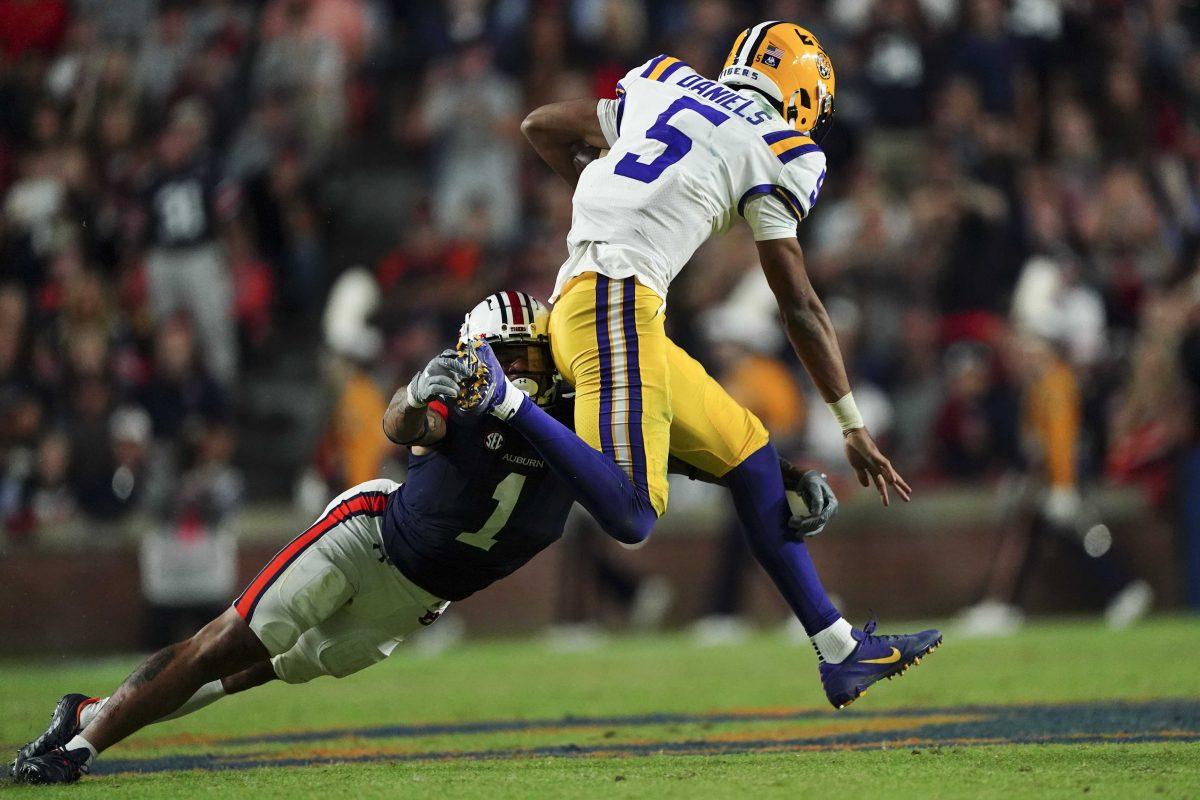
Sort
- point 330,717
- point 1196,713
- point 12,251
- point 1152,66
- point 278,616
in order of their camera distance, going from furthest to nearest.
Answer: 1. point 1152,66
2. point 12,251
3. point 330,717
4. point 1196,713
5. point 278,616

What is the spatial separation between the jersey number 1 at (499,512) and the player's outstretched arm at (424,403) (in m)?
0.25

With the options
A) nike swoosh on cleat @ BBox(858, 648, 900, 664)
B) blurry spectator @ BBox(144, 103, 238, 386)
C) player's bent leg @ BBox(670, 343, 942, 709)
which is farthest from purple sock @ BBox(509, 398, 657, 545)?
blurry spectator @ BBox(144, 103, 238, 386)

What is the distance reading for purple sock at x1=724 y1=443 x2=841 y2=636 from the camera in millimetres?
5371

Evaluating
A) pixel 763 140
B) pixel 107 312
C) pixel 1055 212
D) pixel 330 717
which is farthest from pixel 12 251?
pixel 763 140

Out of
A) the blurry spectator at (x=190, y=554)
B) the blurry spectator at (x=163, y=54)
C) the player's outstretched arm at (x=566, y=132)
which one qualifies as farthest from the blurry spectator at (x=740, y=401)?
the player's outstretched arm at (x=566, y=132)

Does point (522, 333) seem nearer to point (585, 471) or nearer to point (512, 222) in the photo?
point (585, 471)

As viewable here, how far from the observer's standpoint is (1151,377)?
11.7 metres

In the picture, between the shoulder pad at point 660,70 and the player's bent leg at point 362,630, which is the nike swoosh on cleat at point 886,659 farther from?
the shoulder pad at point 660,70

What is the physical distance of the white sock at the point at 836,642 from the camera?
17.3 ft

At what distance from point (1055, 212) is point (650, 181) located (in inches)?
333

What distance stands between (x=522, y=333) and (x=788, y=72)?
3.85 feet

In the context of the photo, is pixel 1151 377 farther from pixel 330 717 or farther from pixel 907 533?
pixel 330 717

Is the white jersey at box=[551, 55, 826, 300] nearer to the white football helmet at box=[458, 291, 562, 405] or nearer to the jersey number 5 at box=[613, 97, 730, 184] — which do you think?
the jersey number 5 at box=[613, 97, 730, 184]

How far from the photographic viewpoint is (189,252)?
1209 cm
